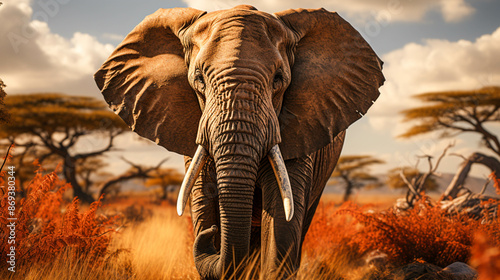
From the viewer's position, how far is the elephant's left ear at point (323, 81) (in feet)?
13.9

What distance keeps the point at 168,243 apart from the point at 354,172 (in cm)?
2188

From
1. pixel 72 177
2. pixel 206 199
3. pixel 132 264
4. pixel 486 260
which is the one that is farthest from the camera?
pixel 72 177

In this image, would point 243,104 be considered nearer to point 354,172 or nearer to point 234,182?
point 234,182

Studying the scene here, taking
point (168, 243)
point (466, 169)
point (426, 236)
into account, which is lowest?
point (168, 243)

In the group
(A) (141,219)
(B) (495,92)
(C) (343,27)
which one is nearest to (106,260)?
(C) (343,27)

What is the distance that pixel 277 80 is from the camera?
12.9ft

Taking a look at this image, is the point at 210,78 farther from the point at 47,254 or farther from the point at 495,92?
the point at 495,92

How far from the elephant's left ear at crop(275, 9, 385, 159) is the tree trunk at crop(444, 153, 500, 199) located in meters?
6.93

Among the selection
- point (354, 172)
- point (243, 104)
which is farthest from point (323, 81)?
point (354, 172)

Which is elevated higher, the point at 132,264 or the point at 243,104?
the point at 243,104

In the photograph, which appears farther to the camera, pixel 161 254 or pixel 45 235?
pixel 161 254

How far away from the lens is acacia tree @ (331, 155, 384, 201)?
28.1 meters

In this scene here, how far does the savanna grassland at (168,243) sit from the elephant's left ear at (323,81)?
1166mm

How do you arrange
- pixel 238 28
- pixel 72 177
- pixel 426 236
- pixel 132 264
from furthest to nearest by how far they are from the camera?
1. pixel 72 177
2. pixel 426 236
3. pixel 132 264
4. pixel 238 28
